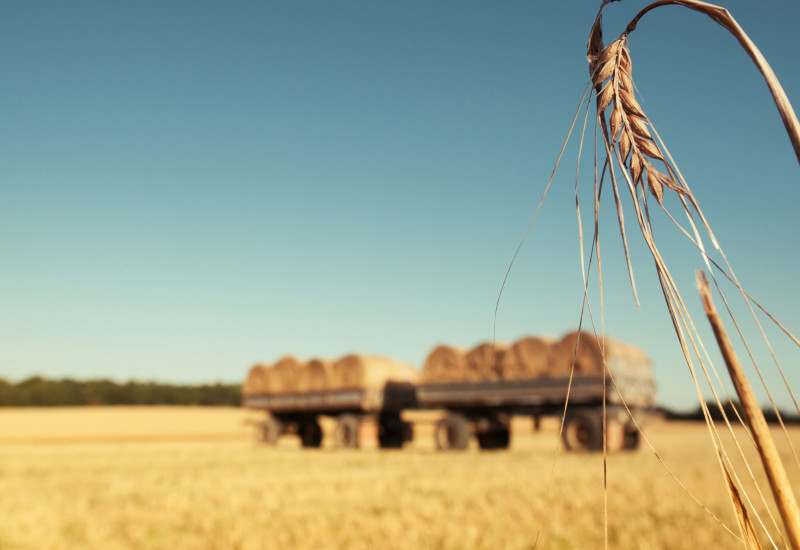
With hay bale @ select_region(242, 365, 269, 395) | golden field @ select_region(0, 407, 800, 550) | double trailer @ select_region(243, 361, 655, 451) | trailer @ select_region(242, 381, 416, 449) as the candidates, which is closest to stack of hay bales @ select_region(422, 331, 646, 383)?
double trailer @ select_region(243, 361, 655, 451)

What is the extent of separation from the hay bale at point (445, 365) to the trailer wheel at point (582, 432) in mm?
3009

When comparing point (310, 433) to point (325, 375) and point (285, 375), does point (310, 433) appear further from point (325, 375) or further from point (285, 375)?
point (325, 375)

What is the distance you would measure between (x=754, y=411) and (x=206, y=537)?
5797mm

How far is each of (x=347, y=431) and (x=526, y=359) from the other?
6908 millimetres

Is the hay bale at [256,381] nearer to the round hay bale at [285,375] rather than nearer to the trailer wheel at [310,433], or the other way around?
the round hay bale at [285,375]

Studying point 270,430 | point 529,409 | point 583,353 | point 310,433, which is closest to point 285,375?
point 270,430

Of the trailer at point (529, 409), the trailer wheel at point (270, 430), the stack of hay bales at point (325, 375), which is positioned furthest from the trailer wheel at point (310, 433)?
the trailer at point (529, 409)

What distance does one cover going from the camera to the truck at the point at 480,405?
47.4 ft

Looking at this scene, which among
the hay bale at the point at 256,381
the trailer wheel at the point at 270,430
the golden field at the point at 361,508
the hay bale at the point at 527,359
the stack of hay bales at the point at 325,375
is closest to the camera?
the golden field at the point at 361,508

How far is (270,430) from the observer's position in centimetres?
2223

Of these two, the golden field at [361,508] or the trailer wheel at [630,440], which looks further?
the trailer wheel at [630,440]

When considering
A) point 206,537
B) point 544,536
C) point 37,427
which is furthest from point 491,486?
point 37,427

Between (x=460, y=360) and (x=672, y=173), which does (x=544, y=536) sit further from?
(x=460, y=360)

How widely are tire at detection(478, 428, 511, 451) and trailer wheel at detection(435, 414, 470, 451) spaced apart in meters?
0.76
